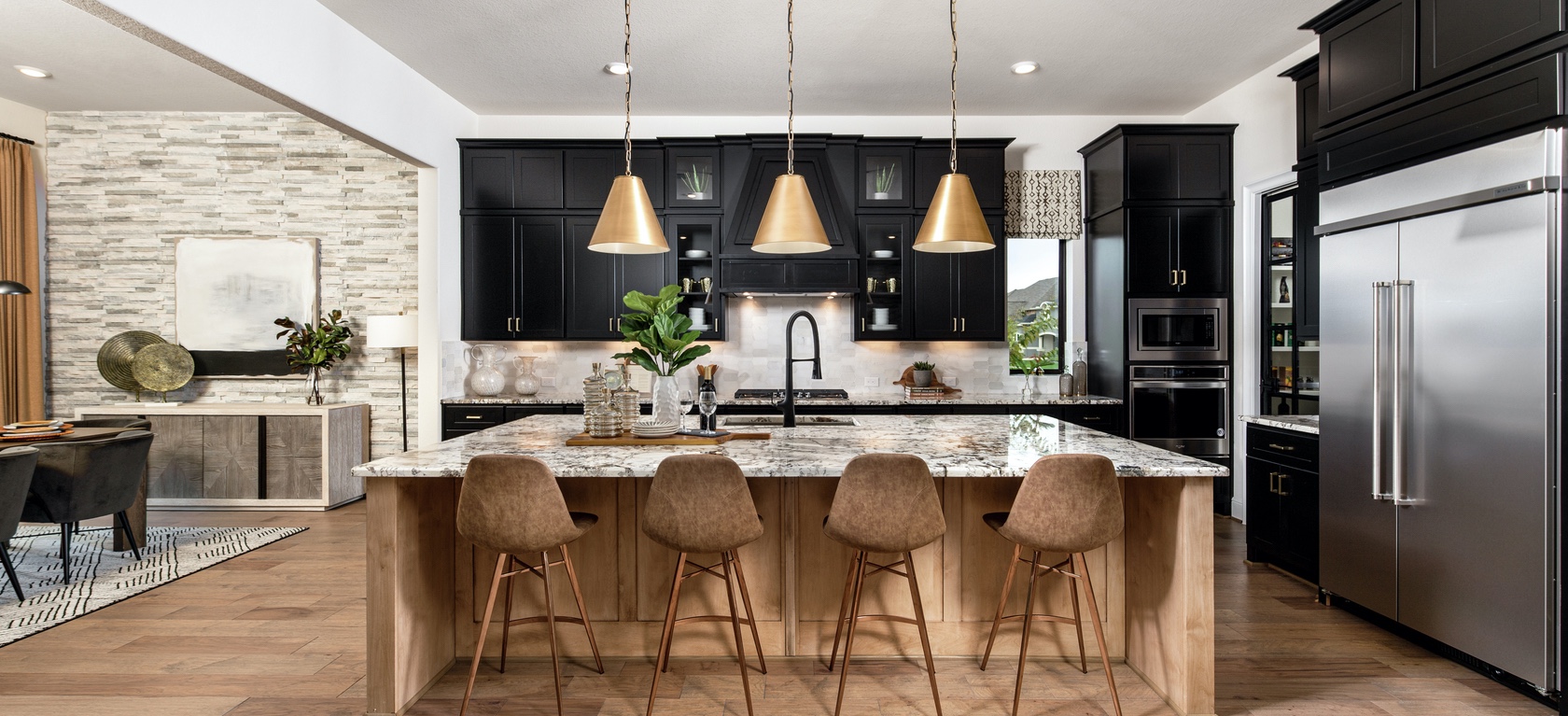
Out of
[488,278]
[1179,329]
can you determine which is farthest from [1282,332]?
[488,278]

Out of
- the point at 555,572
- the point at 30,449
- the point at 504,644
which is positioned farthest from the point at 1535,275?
the point at 30,449

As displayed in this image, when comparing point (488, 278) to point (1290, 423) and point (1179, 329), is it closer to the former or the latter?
point (1179, 329)

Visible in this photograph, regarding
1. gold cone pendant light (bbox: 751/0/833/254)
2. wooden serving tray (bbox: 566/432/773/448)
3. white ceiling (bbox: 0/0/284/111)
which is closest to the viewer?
wooden serving tray (bbox: 566/432/773/448)

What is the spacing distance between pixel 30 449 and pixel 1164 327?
632 cm

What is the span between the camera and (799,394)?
5531 millimetres

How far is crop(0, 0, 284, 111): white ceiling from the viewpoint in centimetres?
411

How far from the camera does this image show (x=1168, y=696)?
2525 millimetres

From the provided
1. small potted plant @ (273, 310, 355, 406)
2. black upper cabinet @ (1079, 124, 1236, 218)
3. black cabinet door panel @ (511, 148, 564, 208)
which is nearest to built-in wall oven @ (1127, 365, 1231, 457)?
black upper cabinet @ (1079, 124, 1236, 218)

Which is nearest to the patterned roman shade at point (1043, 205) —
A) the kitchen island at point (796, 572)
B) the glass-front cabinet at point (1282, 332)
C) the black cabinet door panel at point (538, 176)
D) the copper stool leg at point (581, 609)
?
the glass-front cabinet at point (1282, 332)

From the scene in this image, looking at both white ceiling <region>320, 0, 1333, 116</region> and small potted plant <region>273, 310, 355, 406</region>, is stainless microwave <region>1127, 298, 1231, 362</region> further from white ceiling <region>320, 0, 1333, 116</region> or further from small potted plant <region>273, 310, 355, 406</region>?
small potted plant <region>273, 310, 355, 406</region>

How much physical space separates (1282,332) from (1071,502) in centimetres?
356

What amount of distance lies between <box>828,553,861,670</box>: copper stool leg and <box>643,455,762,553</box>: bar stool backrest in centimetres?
50

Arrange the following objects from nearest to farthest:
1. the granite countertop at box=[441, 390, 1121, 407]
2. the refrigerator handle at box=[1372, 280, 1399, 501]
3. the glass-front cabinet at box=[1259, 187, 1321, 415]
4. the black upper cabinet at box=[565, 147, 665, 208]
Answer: the refrigerator handle at box=[1372, 280, 1399, 501] < the glass-front cabinet at box=[1259, 187, 1321, 415] < the granite countertop at box=[441, 390, 1121, 407] < the black upper cabinet at box=[565, 147, 665, 208]

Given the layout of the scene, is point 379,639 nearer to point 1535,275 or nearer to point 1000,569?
point 1000,569
